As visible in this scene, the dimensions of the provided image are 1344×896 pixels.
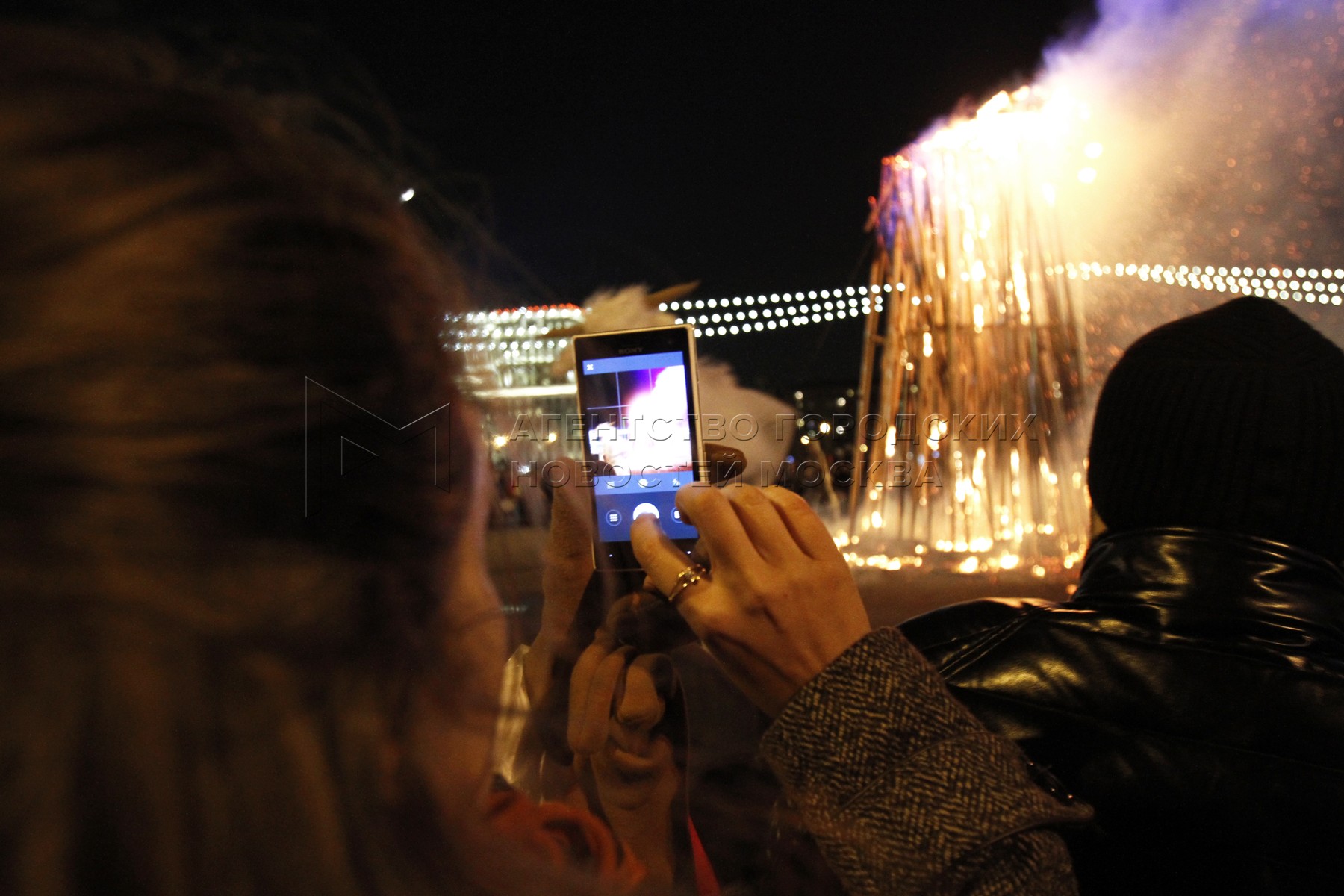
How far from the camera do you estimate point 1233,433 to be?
1.14m

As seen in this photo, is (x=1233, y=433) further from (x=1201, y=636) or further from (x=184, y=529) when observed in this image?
(x=184, y=529)

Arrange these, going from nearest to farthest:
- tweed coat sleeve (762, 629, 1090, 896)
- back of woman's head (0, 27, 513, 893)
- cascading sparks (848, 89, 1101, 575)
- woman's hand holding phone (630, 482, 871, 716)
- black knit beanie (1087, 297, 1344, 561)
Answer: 1. back of woman's head (0, 27, 513, 893)
2. tweed coat sleeve (762, 629, 1090, 896)
3. woman's hand holding phone (630, 482, 871, 716)
4. black knit beanie (1087, 297, 1344, 561)
5. cascading sparks (848, 89, 1101, 575)

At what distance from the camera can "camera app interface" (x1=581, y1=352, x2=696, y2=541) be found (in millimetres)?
1489

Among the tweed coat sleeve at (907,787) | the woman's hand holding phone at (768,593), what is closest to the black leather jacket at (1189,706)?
the tweed coat sleeve at (907,787)

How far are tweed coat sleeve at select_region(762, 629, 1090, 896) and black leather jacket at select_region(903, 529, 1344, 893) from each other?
25cm

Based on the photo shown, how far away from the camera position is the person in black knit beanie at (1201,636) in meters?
0.98

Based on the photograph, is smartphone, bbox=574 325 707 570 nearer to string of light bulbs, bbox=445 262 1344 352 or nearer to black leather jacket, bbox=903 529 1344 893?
string of light bulbs, bbox=445 262 1344 352

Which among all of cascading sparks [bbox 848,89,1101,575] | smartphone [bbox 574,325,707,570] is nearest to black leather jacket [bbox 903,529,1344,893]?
smartphone [bbox 574,325,707,570]

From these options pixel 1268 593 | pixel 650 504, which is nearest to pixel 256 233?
pixel 650 504

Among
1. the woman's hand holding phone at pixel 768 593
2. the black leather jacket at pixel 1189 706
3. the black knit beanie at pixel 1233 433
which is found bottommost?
the black leather jacket at pixel 1189 706

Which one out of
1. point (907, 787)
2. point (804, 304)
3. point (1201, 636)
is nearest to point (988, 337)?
point (804, 304)

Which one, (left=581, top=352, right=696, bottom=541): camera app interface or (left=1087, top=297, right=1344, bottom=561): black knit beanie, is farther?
(left=581, top=352, right=696, bottom=541): camera app interface

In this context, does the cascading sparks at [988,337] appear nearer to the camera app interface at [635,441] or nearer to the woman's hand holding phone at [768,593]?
the camera app interface at [635,441]

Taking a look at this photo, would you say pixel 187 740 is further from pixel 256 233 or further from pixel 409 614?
pixel 256 233
